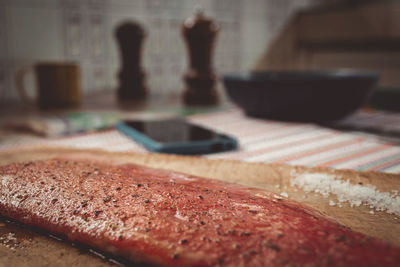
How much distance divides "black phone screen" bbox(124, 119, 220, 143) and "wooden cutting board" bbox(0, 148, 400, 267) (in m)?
0.08

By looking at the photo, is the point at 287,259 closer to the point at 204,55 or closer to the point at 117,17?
the point at 204,55

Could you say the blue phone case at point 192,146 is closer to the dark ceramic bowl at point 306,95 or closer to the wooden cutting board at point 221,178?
the wooden cutting board at point 221,178

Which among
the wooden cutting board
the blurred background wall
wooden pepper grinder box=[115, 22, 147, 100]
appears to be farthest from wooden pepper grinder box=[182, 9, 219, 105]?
the wooden cutting board

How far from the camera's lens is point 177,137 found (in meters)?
0.76

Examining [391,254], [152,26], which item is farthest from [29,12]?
[391,254]

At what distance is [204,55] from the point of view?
139 cm

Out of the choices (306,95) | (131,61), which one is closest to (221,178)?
(306,95)

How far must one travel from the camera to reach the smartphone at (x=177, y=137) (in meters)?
0.71

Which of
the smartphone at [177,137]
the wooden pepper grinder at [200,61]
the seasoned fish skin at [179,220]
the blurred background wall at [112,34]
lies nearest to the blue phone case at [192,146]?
the smartphone at [177,137]

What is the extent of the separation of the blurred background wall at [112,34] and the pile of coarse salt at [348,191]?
1460mm

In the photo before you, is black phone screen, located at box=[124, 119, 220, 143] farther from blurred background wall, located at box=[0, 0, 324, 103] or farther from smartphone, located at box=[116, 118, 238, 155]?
blurred background wall, located at box=[0, 0, 324, 103]

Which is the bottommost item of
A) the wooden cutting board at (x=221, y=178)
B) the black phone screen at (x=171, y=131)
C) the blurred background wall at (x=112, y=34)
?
the wooden cutting board at (x=221, y=178)

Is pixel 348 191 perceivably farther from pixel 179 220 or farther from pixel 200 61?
pixel 200 61

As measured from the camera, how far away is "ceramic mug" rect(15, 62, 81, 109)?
1271 mm
